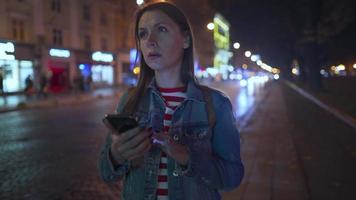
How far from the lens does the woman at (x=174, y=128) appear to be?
1897mm

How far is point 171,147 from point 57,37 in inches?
1529

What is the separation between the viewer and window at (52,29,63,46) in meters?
37.9

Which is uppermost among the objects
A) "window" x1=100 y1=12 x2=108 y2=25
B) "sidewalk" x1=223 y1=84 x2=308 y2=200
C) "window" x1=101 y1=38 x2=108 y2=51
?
"window" x1=100 y1=12 x2=108 y2=25

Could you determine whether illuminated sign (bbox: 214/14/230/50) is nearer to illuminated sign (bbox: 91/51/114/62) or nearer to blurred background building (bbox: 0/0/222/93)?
blurred background building (bbox: 0/0/222/93)

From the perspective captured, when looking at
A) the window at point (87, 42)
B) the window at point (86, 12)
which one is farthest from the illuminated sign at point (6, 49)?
the window at point (86, 12)

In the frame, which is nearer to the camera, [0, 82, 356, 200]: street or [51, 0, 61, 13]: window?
[0, 82, 356, 200]: street

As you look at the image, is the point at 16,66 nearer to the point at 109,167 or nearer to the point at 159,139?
the point at 109,167

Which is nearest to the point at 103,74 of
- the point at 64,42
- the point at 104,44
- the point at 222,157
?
the point at 104,44

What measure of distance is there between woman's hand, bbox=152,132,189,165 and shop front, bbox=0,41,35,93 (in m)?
30.7

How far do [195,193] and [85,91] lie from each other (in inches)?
1439

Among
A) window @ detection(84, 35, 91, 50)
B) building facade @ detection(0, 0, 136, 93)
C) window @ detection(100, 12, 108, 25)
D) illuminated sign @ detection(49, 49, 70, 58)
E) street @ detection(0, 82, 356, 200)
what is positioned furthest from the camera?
window @ detection(100, 12, 108, 25)

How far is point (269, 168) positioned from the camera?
25.1ft

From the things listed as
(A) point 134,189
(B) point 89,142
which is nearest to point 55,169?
(B) point 89,142

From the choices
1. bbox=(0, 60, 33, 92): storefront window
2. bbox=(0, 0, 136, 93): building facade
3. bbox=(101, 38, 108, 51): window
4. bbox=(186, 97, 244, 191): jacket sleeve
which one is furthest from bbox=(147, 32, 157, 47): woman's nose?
bbox=(101, 38, 108, 51): window
